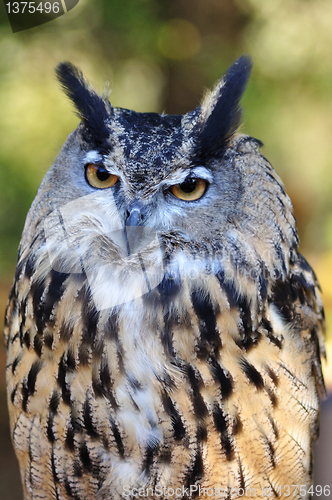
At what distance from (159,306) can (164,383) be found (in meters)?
0.16

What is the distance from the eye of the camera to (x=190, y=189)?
0.80 metres

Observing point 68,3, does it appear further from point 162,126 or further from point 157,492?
point 157,492

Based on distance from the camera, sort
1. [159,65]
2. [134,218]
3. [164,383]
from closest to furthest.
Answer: [134,218]
[164,383]
[159,65]

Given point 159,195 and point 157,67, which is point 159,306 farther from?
point 157,67

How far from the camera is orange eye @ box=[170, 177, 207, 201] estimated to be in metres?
0.80

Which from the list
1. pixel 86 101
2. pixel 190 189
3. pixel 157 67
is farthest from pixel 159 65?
pixel 190 189

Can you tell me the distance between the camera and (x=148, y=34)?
5.53ft

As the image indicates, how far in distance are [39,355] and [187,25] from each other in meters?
1.49

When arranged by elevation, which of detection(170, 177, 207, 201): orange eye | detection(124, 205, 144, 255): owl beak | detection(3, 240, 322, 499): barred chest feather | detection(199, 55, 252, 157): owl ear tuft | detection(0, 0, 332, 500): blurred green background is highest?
detection(0, 0, 332, 500): blurred green background

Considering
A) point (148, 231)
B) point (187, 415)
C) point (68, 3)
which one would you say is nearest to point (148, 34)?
point (68, 3)

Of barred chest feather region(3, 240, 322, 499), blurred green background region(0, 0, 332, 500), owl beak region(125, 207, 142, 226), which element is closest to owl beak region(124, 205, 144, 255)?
owl beak region(125, 207, 142, 226)

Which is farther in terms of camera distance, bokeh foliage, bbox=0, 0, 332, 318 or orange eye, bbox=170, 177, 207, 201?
bokeh foliage, bbox=0, 0, 332, 318

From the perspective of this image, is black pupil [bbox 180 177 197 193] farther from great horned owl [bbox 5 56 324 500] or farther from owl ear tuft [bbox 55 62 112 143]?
owl ear tuft [bbox 55 62 112 143]

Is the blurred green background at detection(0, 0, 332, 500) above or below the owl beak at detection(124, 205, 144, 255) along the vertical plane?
above
